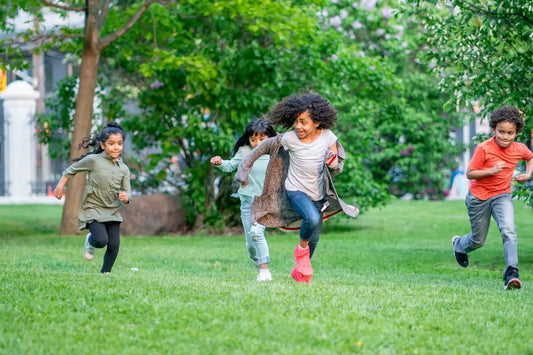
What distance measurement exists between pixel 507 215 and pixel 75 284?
3899 millimetres

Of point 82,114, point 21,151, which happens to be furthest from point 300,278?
point 21,151

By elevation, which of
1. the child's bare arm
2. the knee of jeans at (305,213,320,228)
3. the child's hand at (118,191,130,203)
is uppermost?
the child's bare arm

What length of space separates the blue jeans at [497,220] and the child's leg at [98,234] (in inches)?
137

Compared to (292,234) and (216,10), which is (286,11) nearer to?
(216,10)

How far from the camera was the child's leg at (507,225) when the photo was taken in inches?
287

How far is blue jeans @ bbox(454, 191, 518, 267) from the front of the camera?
735 cm

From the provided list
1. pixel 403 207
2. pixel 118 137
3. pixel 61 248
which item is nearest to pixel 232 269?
pixel 118 137

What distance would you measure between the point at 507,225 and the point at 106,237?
3703 millimetres

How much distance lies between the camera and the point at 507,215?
741 cm

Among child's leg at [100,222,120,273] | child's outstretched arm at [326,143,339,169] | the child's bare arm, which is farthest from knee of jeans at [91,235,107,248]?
the child's bare arm

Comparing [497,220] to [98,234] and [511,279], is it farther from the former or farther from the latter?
[98,234]

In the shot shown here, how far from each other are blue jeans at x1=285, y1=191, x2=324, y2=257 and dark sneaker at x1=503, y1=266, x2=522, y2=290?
181cm

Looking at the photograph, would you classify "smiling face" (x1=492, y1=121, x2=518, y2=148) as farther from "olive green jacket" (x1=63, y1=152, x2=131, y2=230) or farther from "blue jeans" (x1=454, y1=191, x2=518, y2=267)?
"olive green jacket" (x1=63, y1=152, x2=131, y2=230)

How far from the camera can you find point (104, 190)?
299 inches
